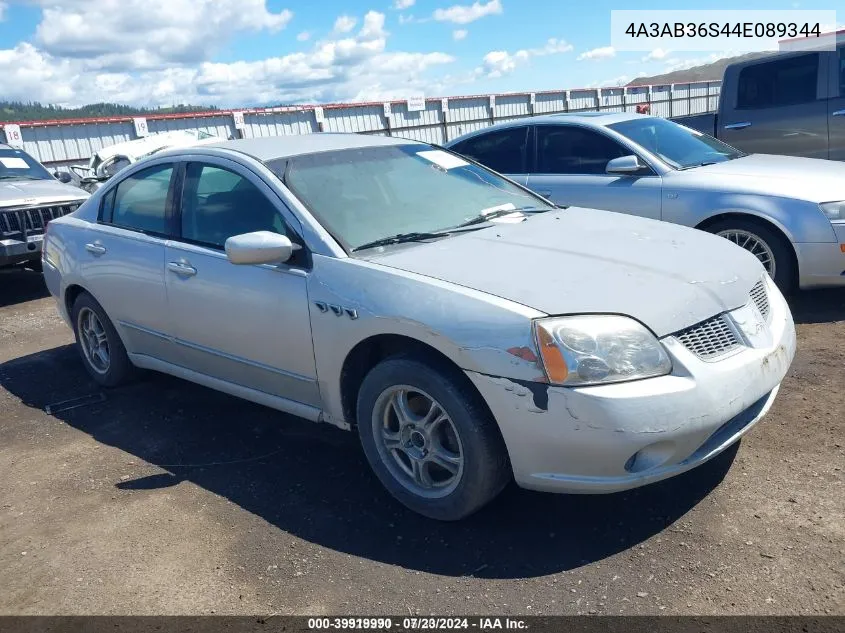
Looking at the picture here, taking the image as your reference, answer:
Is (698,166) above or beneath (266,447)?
above

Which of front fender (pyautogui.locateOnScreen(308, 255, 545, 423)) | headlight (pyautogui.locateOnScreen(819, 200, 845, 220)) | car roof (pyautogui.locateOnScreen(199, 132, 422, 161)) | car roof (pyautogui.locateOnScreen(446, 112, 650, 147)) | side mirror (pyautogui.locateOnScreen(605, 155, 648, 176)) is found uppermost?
car roof (pyautogui.locateOnScreen(199, 132, 422, 161))

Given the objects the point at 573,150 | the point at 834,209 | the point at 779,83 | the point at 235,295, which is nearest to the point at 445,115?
the point at 779,83

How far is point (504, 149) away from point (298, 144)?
10.6 feet

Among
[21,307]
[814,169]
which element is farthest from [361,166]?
[21,307]

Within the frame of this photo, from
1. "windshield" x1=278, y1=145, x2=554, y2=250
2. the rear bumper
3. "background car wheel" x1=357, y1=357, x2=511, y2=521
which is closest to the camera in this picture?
"background car wheel" x1=357, y1=357, x2=511, y2=521

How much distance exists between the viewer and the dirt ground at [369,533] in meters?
→ 2.75

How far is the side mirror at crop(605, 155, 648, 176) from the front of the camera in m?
6.22

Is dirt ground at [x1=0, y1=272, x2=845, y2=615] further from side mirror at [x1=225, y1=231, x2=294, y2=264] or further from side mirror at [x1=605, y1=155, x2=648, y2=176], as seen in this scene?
side mirror at [x1=605, y1=155, x2=648, y2=176]

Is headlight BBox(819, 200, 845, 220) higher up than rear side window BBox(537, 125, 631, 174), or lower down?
lower down

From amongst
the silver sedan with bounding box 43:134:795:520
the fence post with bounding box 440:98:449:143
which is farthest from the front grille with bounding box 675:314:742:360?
the fence post with bounding box 440:98:449:143

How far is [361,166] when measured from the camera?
13.5 ft

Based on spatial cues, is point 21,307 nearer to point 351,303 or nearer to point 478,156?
point 478,156

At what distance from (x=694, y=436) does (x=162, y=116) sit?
16.8 metres

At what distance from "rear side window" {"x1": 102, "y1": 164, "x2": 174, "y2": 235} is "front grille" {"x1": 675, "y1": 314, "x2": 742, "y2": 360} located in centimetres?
294
